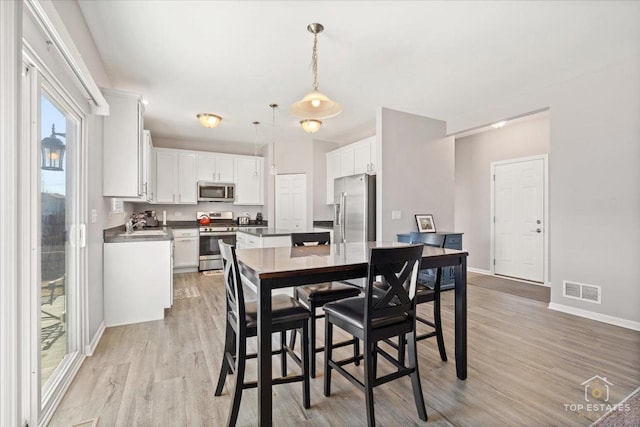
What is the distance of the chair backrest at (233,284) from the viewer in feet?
5.07

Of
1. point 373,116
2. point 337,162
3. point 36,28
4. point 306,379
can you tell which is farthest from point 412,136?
point 36,28

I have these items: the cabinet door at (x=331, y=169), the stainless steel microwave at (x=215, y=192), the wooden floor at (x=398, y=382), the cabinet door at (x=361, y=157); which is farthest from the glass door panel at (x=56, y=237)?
the cabinet door at (x=331, y=169)

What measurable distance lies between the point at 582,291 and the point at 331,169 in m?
4.17

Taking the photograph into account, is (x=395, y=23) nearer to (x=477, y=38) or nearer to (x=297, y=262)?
(x=477, y=38)

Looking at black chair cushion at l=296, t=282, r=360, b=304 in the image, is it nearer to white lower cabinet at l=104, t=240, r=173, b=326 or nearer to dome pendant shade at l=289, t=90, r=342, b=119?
dome pendant shade at l=289, t=90, r=342, b=119

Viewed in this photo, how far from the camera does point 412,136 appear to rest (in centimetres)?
459

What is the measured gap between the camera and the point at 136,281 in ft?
10.0

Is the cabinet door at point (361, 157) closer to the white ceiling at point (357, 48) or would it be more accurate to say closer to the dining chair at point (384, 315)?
the white ceiling at point (357, 48)

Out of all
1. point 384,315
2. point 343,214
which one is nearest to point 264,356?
point 384,315

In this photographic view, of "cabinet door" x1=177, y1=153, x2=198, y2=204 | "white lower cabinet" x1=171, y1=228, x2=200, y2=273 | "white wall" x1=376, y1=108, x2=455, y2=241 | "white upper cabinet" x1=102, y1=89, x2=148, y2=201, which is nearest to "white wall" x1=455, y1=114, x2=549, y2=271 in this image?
"white wall" x1=376, y1=108, x2=455, y2=241

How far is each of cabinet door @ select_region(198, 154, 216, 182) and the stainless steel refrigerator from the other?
2790mm

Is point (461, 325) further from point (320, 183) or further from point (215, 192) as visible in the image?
point (215, 192)

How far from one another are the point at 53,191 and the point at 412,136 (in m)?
4.22

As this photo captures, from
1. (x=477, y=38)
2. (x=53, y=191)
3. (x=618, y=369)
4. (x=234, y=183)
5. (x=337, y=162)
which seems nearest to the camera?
(x=53, y=191)
